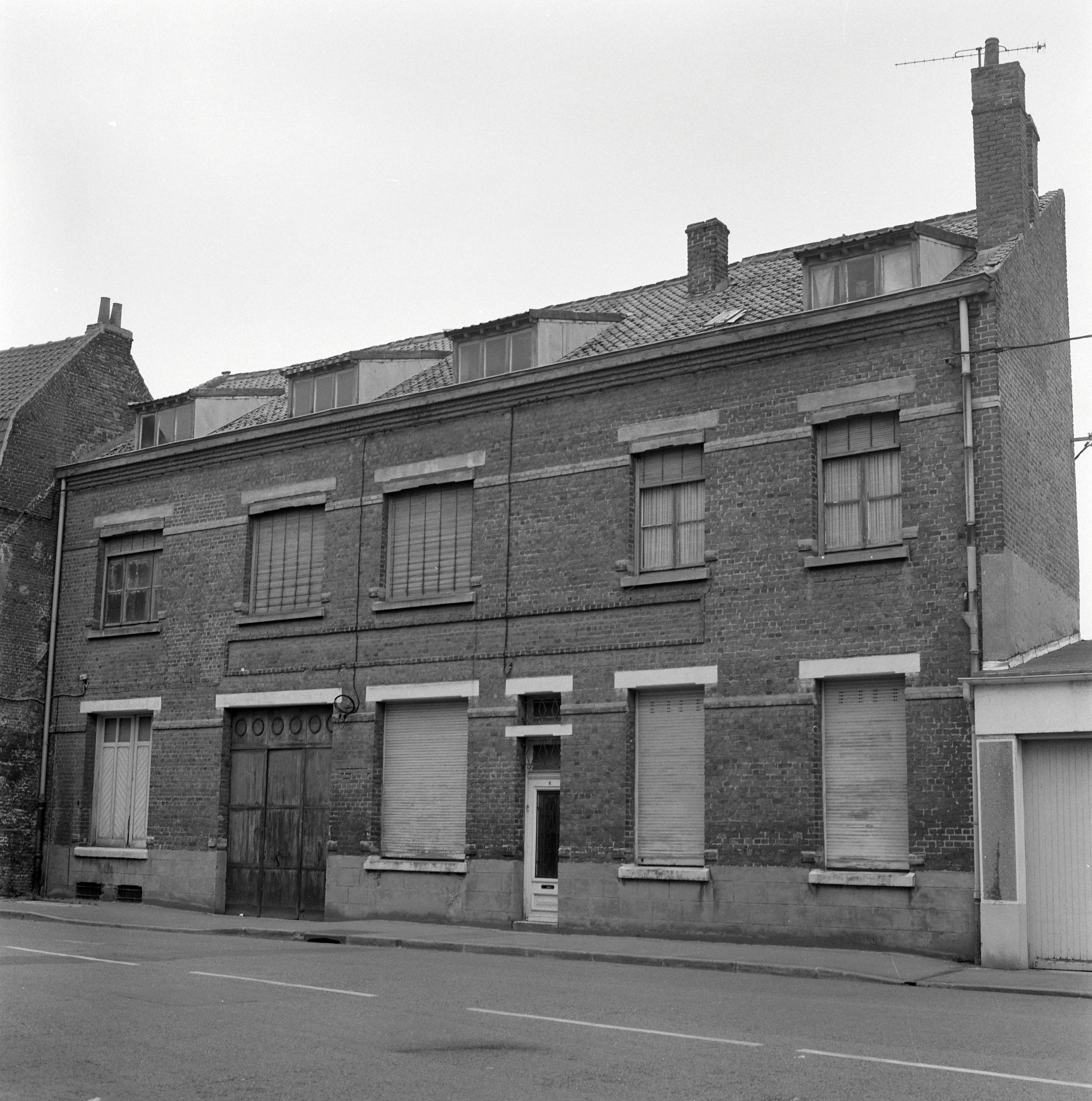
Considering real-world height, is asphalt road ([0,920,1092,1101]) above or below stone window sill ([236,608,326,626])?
below

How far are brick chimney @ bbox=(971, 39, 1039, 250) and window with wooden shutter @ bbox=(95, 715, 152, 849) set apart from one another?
16949 mm

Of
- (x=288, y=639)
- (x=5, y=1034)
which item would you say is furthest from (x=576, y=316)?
(x=5, y=1034)

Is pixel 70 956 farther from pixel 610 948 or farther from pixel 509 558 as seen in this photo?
pixel 509 558

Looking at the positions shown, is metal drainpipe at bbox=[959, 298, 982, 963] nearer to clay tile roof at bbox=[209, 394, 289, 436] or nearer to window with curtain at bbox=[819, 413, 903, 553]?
window with curtain at bbox=[819, 413, 903, 553]

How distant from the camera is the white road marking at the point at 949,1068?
9.08 metres

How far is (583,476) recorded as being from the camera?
2211 centimetres

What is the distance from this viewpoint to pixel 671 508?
21.4 meters

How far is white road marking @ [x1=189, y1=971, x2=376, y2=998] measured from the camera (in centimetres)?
1314

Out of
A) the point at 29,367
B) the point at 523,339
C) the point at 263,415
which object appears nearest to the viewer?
the point at 523,339

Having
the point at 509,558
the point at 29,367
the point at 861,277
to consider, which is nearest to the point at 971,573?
the point at 861,277

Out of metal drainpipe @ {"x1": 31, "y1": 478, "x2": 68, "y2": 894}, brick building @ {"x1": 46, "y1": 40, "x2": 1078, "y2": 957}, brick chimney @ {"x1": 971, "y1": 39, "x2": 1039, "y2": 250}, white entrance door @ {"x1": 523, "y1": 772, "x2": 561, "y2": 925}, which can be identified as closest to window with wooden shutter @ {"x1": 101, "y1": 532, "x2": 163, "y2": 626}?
brick building @ {"x1": 46, "y1": 40, "x2": 1078, "y2": 957}

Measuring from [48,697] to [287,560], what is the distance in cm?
626

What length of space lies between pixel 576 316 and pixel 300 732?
8.39 meters

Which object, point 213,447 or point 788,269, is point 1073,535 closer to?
point 788,269
